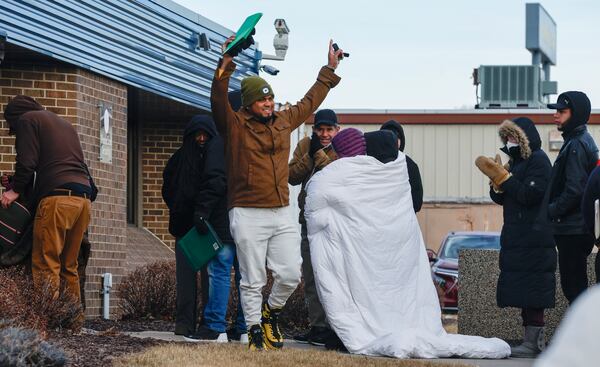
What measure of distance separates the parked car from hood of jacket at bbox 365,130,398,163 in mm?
9855

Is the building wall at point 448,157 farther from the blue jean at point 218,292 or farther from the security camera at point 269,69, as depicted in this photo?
the blue jean at point 218,292

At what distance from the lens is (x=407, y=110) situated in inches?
1209

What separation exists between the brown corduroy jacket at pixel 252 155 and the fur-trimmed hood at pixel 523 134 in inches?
75.0

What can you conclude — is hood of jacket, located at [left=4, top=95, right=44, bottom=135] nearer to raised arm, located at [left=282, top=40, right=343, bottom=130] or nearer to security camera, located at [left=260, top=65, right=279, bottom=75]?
raised arm, located at [left=282, top=40, right=343, bottom=130]

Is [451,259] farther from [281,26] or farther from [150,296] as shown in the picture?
[150,296]

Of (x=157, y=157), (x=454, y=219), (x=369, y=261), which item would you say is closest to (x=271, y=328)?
(x=369, y=261)

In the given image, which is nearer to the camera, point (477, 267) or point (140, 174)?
point (477, 267)

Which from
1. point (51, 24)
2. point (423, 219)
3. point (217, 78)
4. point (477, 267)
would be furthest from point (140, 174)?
point (423, 219)

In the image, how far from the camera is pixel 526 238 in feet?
30.6

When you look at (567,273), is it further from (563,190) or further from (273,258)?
(273,258)

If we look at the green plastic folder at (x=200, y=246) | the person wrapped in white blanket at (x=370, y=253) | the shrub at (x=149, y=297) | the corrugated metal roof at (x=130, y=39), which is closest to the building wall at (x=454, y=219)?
the corrugated metal roof at (x=130, y=39)

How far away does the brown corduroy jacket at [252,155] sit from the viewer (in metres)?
8.30

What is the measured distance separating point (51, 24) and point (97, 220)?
8.21ft

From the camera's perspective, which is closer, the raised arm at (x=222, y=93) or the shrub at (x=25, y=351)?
the shrub at (x=25, y=351)
